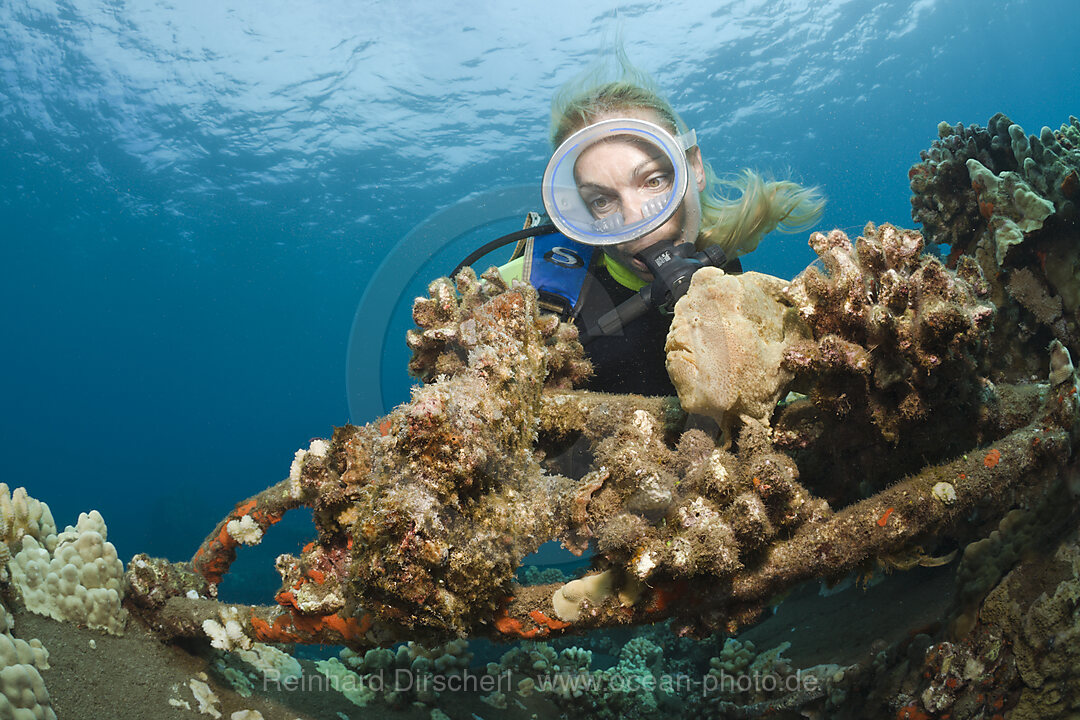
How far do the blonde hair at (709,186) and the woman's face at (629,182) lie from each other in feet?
1.01

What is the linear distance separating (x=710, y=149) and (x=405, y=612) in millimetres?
38821

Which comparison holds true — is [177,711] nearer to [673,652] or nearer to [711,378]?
[711,378]

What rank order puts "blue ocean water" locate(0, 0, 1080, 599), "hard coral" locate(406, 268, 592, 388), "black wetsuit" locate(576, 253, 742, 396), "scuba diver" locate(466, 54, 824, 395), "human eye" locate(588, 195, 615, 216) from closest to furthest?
"hard coral" locate(406, 268, 592, 388), "scuba diver" locate(466, 54, 824, 395), "human eye" locate(588, 195, 615, 216), "black wetsuit" locate(576, 253, 742, 396), "blue ocean water" locate(0, 0, 1080, 599)

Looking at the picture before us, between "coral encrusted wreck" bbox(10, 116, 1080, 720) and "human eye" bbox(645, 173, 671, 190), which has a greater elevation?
"human eye" bbox(645, 173, 671, 190)

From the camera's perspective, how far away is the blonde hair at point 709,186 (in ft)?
11.3

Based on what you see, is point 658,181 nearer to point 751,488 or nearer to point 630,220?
point 630,220

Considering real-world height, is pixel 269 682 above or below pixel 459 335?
below

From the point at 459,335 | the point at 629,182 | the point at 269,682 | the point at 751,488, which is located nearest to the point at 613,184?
the point at 629,182

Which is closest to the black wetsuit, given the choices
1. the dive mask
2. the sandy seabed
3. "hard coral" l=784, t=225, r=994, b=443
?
the dive mask

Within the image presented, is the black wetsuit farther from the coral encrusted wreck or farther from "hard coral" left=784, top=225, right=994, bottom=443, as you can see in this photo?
"hard coral" left=784, top=225, right=994, bottom=443

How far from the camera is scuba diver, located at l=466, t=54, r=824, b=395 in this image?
10.0 feet

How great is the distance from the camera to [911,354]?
168cm

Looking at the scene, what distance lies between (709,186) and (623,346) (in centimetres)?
145

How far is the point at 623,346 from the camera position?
11.8ft
